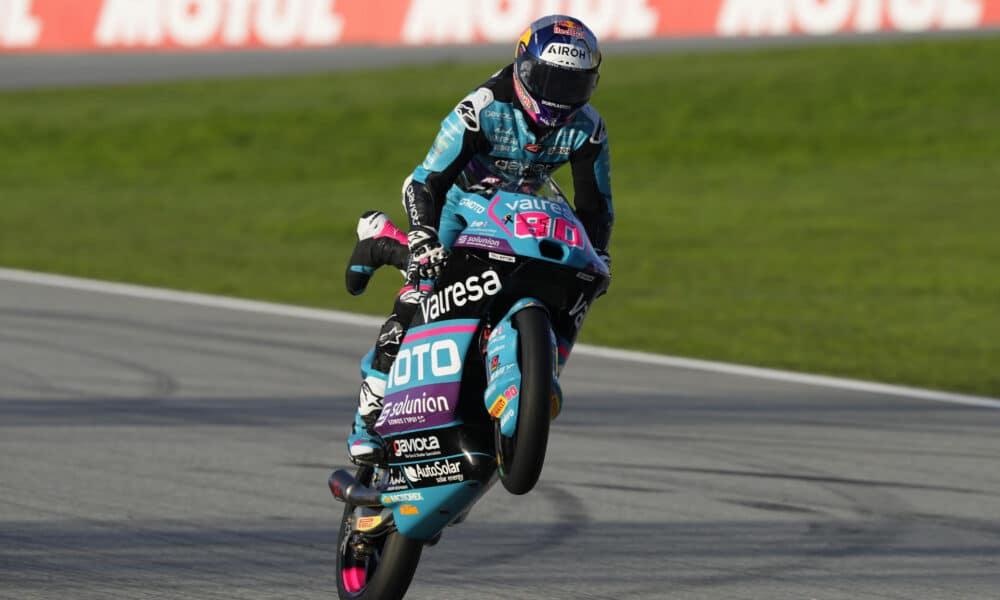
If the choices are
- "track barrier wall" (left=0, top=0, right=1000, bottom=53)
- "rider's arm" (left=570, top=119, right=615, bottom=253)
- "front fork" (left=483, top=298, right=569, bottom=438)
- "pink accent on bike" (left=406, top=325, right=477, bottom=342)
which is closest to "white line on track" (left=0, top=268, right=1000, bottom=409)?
"rider's arm" (left=570, top=119, right=615, bottom=253)

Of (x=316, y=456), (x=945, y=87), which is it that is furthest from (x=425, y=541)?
(x=945, y=87)

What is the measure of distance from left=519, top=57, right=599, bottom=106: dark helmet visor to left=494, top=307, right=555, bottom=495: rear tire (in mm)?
824

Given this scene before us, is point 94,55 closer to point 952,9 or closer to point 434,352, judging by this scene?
point 952,9

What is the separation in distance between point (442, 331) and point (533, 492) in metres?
2.32

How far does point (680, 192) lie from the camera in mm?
21219

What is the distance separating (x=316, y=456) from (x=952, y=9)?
22.4 m

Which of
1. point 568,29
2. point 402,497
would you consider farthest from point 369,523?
point 568,29

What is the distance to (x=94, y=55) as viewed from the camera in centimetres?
3139

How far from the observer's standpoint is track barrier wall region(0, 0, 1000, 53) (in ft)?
95.1

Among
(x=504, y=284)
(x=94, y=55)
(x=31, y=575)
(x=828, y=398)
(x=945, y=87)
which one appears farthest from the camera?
(x=94, y=55)

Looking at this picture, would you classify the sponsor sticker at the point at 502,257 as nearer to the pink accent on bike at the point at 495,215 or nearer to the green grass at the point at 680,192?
the pink accent on bike at the point at 495,215

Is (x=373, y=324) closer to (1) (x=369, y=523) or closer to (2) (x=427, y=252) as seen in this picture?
(1) (x=369, y=523)

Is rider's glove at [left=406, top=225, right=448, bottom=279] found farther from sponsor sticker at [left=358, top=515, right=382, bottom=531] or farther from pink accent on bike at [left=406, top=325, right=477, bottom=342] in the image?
sponsor sticker at [left=358, top=515, right=382, bottom=531]

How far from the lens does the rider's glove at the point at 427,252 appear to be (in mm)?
5219
